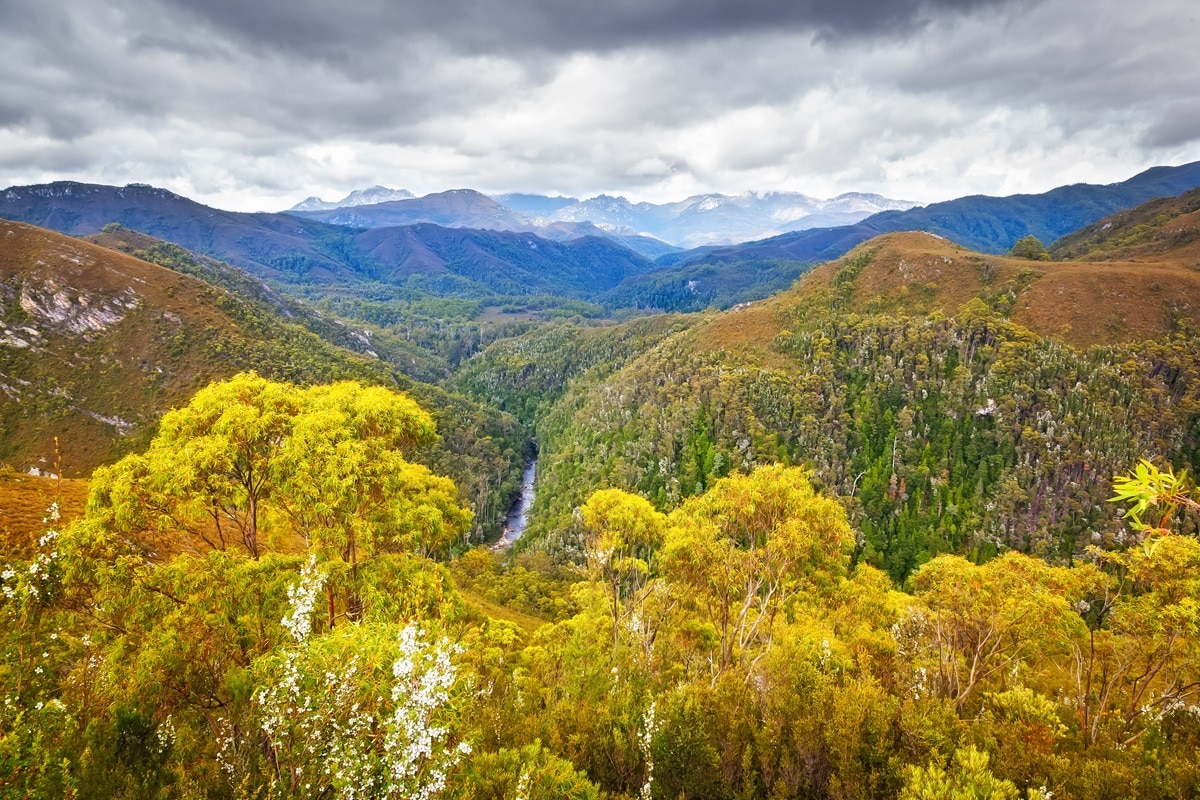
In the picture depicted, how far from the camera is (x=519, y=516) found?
162m

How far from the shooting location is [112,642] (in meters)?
14.1

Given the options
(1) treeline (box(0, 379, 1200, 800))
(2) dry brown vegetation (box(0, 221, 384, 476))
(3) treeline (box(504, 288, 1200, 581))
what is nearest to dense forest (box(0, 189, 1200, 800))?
(1) treeline (box(0, 379, 1200, 800))

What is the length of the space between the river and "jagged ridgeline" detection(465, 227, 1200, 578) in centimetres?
1030

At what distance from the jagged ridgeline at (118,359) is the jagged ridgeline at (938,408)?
2890 cm

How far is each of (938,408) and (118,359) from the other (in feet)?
607

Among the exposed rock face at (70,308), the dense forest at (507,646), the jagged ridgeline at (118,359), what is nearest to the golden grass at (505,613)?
the jagged ridgeline at (118,359)

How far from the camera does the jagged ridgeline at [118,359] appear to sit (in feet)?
357

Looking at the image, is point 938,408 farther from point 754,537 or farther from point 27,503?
point 27,503

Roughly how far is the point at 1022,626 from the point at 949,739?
41.6 ft

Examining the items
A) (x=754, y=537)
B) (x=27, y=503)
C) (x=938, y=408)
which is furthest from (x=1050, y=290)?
(x=27, y=503)

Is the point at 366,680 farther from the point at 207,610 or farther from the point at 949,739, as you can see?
the point at 949,739

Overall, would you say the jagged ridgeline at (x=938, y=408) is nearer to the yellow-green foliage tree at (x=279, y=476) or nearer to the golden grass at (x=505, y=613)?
the golden grass at (x=505, y=613)

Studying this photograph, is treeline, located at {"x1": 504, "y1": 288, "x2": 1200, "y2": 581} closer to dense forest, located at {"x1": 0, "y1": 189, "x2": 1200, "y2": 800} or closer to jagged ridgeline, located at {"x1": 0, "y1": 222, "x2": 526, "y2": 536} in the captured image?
jagged ridgeline, located at {"x1": 0, "y1": 222, "x2": 526, "y2": 536}

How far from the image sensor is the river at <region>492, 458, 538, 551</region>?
145 metres
